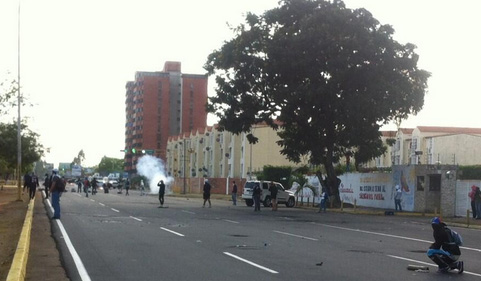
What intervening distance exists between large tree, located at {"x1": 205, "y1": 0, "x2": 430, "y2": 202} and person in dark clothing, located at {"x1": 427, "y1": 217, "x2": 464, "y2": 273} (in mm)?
33026

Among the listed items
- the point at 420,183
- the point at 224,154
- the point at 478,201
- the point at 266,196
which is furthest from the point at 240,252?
the point at 224,154

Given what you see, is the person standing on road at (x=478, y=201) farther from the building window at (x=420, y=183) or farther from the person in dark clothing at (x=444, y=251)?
the person in dark clothing at (x=444, y=251)

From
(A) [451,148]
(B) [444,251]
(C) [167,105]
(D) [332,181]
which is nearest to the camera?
(B) [444,251]

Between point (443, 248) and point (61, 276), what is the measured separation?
25.6 feet

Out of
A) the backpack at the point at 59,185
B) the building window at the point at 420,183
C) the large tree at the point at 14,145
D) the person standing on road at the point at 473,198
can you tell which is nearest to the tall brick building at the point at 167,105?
the large tree at the point at 14,145

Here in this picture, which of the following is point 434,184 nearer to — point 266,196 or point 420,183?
point 420,183

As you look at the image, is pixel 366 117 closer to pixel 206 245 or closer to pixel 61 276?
pixel 206 245

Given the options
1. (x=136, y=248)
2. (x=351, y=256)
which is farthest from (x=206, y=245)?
(x=351, y=256)

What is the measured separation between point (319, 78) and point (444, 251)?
117 ft

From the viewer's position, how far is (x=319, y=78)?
5141 cm

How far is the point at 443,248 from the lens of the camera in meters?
16.4

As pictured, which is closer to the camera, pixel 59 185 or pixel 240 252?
pixel 240 252

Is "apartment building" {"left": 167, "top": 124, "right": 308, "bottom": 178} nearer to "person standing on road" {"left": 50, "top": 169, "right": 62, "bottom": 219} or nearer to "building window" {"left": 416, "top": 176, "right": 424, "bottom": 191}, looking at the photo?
"building window" {"left": 416, "top": 176, "right": 424, "bottom": 191}

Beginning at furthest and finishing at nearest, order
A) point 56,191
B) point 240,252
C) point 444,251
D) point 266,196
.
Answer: point 266,196, point 56,191, point 240,252, point 444,251
